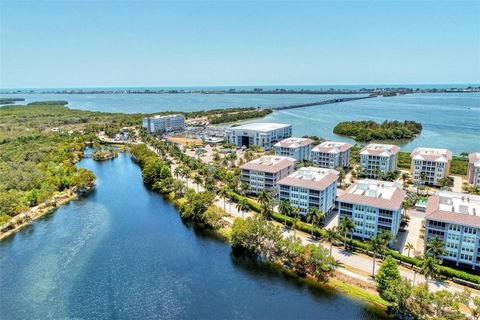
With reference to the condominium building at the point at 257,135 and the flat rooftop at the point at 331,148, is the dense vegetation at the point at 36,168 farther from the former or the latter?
the flat rooftop at the point at 331,148

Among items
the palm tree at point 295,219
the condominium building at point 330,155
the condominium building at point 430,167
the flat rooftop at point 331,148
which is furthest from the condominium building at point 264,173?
the condominium building at point 430,167

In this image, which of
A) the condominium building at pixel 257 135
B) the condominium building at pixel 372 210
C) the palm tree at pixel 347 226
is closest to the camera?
the palm tree at pixel 347 226

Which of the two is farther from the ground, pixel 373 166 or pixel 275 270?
pixel 373 166

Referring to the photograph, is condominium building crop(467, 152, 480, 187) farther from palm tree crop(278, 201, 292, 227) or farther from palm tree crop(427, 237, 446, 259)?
palm tree crop(278, 201, 292, 227)

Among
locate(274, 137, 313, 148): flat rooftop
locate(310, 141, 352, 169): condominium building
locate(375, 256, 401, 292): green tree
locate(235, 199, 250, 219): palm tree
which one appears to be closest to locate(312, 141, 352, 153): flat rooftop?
locate(310, 141, 352, 169): condominium building

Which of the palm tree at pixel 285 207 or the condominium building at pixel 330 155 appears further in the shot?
the condominium building at pixel 330 155

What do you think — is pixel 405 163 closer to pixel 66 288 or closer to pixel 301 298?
pixel 301 298

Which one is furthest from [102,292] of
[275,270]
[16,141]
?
[16,141]

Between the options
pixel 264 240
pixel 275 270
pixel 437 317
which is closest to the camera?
pixel 437 317
